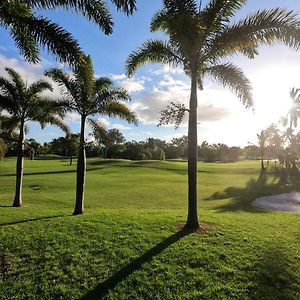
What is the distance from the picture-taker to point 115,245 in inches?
433

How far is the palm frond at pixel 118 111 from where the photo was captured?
63.2 ft

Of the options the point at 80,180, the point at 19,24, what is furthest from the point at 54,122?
the point at 19,24

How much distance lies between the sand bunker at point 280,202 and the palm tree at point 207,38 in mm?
12050

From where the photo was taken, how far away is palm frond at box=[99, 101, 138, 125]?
63.2 ft

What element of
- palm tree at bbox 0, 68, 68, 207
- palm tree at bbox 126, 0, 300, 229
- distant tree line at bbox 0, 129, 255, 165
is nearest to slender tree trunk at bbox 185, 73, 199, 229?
palm tree at bbox 126, 0, 300, 229

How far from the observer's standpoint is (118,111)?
19656 millimetres

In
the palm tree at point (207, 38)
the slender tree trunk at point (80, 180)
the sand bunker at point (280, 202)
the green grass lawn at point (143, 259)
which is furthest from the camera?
the sand bunker at point (280, 202)

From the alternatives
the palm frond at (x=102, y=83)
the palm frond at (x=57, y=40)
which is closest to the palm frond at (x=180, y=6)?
the palm frond at (x=57, y=40)

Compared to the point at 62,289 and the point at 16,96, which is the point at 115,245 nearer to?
the point at 62,289

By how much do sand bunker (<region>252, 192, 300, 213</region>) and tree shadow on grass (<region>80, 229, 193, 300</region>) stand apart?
14.2m

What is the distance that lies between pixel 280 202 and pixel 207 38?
1812 centimetres

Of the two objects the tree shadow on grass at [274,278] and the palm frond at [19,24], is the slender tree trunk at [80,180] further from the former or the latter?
the tree shadow on grass at [274,278]

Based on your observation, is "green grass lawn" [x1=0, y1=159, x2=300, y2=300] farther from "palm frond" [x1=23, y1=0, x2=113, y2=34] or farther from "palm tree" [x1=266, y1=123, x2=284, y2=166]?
"palm tree" [x1=266, y1=123, x2=284, y2=166]

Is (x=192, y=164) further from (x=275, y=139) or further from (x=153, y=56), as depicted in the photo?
(x=275, y=139)
